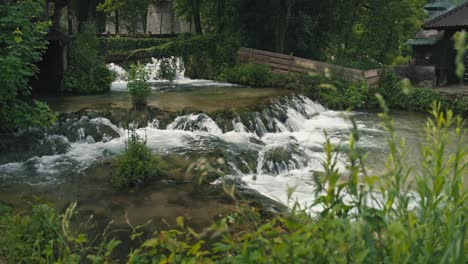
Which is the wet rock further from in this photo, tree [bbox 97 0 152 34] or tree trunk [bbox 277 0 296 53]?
tree [bbox 97 0 152 34]

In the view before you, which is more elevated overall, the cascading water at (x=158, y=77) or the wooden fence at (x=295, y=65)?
the wooden fence at (x=295, y=65)

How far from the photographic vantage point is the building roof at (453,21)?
21408mm

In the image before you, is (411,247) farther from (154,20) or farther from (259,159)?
(154,20)

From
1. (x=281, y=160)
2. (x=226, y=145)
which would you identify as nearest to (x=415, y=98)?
(x=281, y=160)

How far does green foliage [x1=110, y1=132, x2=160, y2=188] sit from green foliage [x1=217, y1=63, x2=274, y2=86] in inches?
513

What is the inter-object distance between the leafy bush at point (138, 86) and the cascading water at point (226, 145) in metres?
0.92

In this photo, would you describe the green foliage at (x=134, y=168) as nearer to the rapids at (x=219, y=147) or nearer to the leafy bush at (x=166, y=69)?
the rapids at (x=219, y=147)

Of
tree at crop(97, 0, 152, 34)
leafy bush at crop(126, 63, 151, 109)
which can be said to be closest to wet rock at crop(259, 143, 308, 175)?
Result: leafy bush at crop(126, 63, 151, 109)

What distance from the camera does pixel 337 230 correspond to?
232cm

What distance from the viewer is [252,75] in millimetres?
21766

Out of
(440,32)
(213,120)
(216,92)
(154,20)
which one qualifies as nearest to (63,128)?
(213,120)

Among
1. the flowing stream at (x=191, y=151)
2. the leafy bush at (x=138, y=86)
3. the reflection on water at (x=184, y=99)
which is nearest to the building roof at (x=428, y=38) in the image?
the flowing stream at (x=191, y=151)

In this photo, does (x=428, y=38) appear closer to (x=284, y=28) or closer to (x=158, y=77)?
(x=284, y=28)

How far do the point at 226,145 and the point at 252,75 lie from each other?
10.5m
